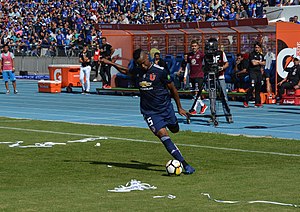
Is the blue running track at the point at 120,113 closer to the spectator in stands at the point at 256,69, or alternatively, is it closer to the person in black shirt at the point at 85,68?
the spectator in stands at the point at 256,69

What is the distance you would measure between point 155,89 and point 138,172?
134 centimetres

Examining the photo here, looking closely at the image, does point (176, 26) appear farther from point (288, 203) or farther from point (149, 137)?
point (288, 203)

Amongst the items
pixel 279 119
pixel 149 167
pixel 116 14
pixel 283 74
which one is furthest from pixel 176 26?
pixel 149 167

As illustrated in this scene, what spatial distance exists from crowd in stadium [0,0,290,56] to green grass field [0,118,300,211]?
22.4 metres

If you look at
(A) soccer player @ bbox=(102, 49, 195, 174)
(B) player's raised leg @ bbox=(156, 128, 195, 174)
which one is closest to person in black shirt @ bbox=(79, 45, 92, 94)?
(A) soccer player @ bbox=(102, 49, 195, 174)

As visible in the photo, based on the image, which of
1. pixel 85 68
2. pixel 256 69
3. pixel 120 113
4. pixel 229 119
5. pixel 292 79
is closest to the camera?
pixel 229 119

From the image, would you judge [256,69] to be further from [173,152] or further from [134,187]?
[134,187]

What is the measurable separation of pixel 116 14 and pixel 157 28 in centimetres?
1632

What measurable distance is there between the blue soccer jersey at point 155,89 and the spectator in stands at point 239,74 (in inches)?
672

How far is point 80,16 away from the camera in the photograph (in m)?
52.6

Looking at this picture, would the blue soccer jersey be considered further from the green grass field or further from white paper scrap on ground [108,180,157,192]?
white paper scrap on ground [108,180,157,192]

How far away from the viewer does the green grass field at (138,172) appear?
976cm

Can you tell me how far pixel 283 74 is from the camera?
29.2 metres

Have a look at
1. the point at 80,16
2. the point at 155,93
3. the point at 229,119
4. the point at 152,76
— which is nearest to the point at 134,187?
the point at 155,93
